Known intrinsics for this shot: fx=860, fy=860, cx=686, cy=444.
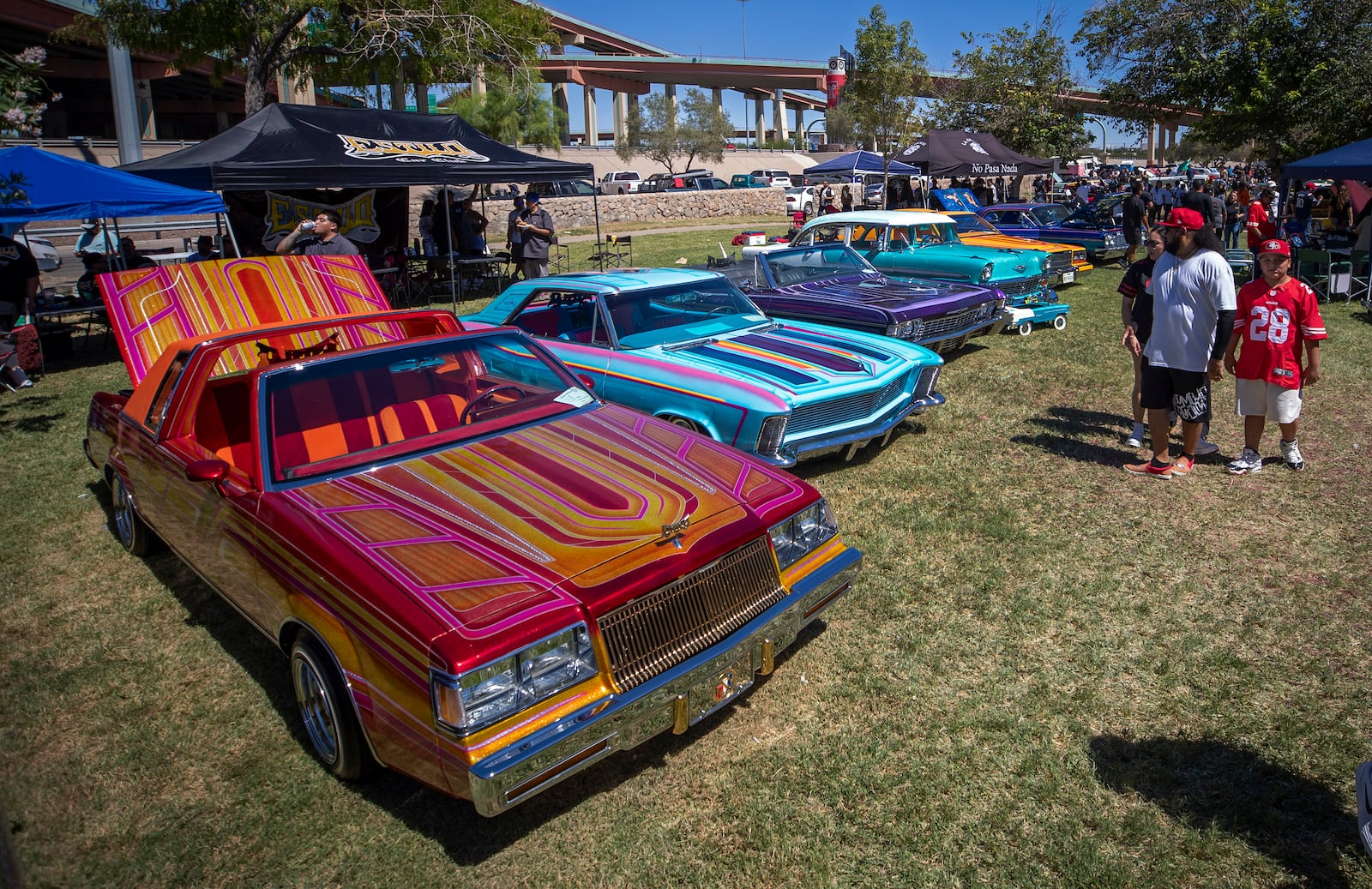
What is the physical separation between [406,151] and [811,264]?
292 inches

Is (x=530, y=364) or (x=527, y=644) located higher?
(x=530, y=364)

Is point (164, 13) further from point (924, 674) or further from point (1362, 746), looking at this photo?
point (1362, 746)

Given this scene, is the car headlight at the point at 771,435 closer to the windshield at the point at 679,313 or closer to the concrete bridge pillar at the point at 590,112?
the windshield at the point at 679,313

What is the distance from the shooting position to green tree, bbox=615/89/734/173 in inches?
2653

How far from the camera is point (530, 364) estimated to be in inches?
181

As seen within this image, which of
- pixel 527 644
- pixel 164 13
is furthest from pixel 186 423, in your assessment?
pixel 164 13

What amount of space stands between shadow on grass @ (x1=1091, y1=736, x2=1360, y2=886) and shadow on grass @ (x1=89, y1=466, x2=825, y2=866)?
4.91ft

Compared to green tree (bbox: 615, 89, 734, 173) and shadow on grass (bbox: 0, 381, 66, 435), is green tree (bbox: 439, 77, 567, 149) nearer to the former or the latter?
green tree (bbox: 615, 89, 734, 173)

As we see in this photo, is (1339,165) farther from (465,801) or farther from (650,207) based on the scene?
(650,207)

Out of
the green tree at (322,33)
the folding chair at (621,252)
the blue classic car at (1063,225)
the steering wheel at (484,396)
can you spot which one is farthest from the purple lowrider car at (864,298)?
the green tree at (322,33)

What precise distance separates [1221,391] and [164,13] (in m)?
19.6

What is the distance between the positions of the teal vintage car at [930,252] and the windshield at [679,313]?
434cm

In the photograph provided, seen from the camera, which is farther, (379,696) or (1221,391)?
(1221,391)

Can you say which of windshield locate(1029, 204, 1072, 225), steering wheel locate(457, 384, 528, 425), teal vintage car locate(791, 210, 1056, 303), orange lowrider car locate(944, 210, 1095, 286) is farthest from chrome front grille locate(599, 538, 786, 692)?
windshield locate(1029, 204, 1072, 225)
